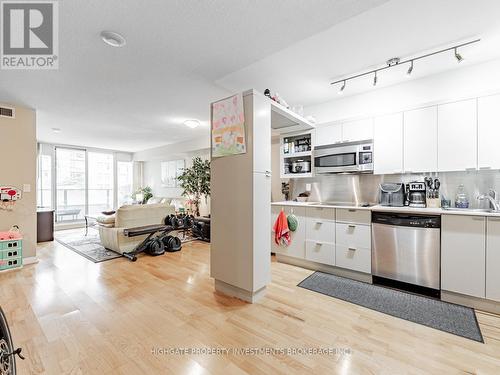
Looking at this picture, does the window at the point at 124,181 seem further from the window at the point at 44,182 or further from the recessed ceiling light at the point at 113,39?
the recessed ceiling light at the point at 113,39

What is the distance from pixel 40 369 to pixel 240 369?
4.34 feet

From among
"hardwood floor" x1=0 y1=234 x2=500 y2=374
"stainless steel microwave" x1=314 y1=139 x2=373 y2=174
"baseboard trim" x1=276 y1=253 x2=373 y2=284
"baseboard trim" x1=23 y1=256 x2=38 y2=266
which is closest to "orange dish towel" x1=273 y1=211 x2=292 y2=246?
"baseboard trim" x1=276 y1=253 x2=373 y2=284

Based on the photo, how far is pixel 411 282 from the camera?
2.54 meters

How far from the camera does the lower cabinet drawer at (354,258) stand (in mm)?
2818

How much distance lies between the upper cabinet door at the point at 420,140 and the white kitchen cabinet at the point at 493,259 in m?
0.86

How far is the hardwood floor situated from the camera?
60.2 inches

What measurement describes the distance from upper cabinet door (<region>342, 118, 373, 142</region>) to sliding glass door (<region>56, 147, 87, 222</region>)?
801 centimetres

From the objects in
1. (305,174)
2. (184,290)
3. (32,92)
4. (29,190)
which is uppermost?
(32,92)

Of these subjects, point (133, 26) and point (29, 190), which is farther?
point (29, 190)

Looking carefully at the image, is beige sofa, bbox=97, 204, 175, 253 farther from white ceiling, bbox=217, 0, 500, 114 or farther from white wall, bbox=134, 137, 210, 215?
white ceiling, bbox=217, 0, 500, 114

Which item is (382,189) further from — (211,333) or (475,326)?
(211,333)

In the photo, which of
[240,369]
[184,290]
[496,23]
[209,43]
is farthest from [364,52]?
[184,290]

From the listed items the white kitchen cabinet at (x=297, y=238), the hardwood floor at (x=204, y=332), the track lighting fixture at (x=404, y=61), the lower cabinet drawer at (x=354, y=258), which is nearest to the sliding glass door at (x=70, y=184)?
the hardwood floor at (x=204, y=332)

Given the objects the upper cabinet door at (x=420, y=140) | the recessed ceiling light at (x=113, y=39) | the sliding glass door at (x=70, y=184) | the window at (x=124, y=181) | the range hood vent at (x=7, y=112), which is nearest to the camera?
the recessed ceiling light at (x=113, y=39)
